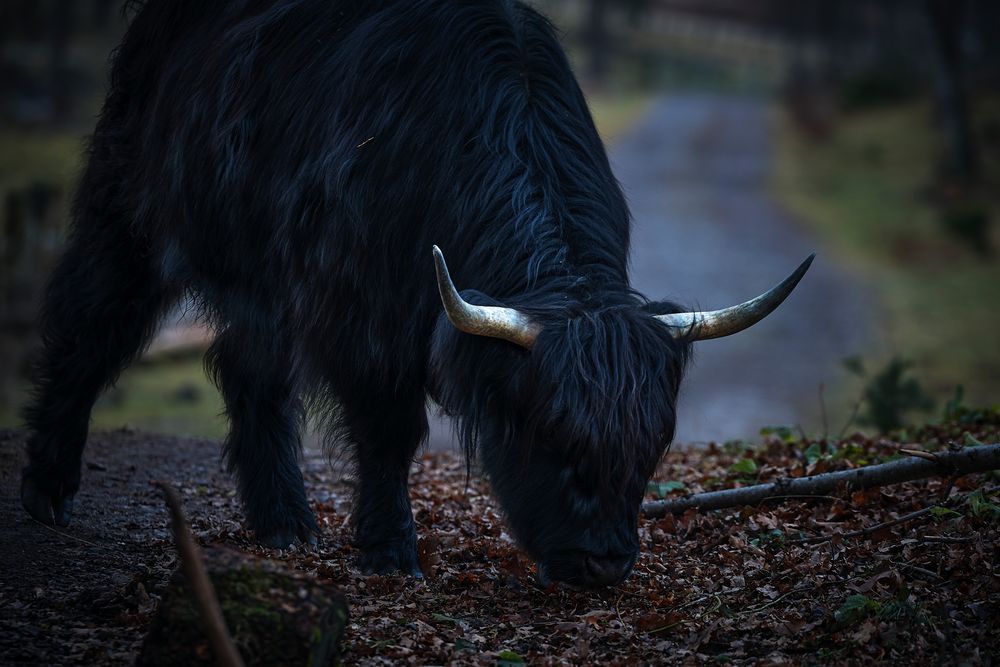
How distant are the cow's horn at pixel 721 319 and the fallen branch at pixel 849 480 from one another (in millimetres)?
1334

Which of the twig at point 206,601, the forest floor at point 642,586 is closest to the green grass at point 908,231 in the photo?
the forest floor at point 642,586

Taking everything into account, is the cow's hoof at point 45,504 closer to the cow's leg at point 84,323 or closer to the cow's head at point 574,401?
the cow's leg at point 84,323

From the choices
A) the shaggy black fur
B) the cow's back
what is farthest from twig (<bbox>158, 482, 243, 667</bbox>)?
the cow's back

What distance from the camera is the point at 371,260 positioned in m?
4.89

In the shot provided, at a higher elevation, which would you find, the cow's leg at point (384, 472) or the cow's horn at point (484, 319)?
the cow's horn at point (484, 319)

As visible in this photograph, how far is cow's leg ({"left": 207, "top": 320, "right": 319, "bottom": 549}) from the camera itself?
5.71 meters

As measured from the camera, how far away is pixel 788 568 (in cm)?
473

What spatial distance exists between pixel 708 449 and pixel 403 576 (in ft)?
11.9

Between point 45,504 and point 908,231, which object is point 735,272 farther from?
point 45,504

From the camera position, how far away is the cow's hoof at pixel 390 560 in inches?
201

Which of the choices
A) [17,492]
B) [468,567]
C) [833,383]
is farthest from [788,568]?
[833,383]

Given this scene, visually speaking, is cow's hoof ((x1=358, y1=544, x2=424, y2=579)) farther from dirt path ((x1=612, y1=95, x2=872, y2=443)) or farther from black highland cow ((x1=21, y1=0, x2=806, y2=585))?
dirt path ((x1=612, y1=95, x2=872, y2=443))

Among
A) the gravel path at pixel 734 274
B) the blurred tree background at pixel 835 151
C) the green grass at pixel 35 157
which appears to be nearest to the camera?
the gravel path at pixel 734 274

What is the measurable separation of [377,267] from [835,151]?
87.1ft
